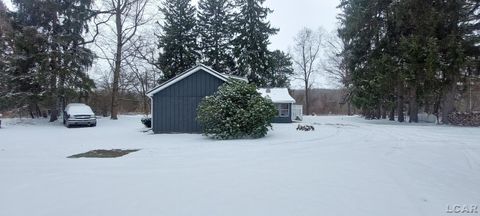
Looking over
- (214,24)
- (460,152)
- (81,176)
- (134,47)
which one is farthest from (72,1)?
(460,152)

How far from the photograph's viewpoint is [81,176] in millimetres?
6363

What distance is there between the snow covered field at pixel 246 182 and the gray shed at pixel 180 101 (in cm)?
687

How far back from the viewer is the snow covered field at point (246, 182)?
4.36 m

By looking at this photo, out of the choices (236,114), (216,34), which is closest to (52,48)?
(216,34)

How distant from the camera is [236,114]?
13.5 metres

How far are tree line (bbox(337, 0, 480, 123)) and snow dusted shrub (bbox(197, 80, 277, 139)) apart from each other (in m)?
10.4

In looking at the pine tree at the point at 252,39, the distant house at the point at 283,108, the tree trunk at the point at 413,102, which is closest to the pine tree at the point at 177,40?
the pine tree at the point at 252,39

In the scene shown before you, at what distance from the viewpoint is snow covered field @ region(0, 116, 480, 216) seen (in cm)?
436

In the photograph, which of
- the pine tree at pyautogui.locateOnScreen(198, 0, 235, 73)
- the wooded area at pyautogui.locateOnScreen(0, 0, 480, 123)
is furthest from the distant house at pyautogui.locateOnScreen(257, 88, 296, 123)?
the pine tree at pyautogui.locateOnScreen(198, 0, 235, 73)

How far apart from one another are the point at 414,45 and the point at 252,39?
16342mm

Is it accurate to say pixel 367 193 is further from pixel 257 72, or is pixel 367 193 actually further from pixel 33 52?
pixel 257 72

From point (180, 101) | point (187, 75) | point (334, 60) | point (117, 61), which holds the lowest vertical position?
point (180, 101)

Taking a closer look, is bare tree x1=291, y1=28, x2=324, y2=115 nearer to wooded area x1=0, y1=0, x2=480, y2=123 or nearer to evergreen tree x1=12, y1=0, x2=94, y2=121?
wooded area x1=0, y1=0, x2=480, y2=123

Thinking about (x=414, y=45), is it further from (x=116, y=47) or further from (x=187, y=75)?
(x=116, y=47)
